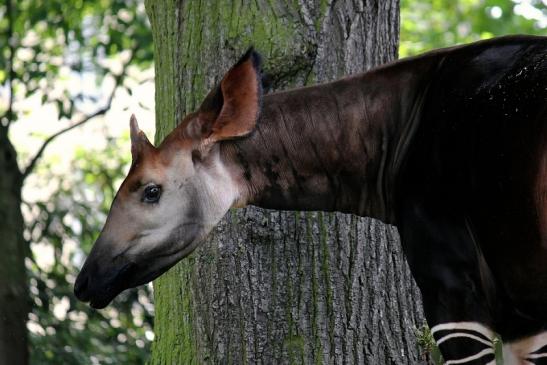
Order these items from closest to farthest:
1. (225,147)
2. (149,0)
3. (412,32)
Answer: (225,147)
(149,0)
(412,32)

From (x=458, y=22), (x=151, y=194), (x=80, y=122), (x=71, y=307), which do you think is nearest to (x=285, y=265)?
(x=151, y=194)

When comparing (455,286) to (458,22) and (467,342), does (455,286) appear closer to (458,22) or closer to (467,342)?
(467,342)

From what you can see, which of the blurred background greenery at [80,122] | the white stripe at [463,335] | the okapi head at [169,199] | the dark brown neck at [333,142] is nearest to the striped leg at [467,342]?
the white stripe at [463,335]

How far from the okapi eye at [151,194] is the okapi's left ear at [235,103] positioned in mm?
223

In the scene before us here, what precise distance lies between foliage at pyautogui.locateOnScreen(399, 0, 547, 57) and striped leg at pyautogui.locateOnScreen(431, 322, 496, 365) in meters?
6.47

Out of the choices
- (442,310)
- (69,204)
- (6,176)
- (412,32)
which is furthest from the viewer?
(412,32)

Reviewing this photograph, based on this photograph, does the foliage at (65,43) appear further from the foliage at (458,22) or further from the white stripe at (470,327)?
the white stripe at (470,327)

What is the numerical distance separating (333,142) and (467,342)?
78 cm

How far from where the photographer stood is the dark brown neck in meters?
3.44

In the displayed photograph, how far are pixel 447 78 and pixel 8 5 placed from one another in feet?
18.4

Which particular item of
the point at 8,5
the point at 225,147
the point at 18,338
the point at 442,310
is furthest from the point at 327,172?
the point at 8,5

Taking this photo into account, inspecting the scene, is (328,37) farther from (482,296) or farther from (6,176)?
(6,176)

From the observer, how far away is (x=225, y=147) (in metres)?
3.43

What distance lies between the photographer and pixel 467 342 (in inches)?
124
